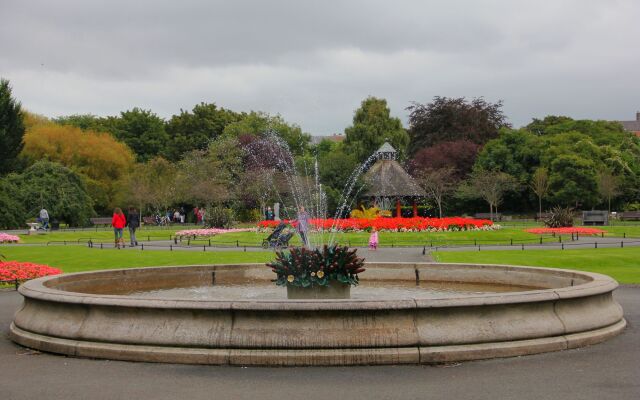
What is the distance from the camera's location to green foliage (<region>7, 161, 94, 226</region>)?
201ft

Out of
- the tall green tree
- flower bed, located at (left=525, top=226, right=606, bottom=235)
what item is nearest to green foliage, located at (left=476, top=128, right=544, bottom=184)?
the tall green tree

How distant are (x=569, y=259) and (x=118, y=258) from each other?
15200 millimetres

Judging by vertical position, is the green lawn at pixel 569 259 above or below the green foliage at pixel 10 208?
below

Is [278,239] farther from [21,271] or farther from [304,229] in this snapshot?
[21,271]

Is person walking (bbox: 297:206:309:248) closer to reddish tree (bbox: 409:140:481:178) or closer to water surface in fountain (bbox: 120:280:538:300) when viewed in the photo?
water surface in fountain (bbox: 120:280:538:300)

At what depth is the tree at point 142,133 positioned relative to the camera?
86.3 metres

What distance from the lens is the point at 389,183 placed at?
60.5 m

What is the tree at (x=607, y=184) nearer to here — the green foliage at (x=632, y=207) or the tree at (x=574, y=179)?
the tree at (x=574, y=179)

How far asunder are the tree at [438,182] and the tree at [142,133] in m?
33.4

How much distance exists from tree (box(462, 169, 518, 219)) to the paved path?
56199mm

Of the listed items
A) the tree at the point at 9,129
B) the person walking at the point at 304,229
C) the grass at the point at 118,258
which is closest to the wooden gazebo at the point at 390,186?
the tree at the point at 9,129

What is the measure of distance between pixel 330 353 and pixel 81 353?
313 cm

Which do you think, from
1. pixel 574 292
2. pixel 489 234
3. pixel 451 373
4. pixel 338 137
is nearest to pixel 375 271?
pixel 574 292

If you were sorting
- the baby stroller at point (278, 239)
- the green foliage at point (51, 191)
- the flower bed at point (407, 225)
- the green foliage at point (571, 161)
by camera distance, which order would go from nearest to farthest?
the baby stroller at point (278, 239)
the flower bed at point (407, 225)
the green foliage at point (51, 191)
the green foliage at point (571, 161)
